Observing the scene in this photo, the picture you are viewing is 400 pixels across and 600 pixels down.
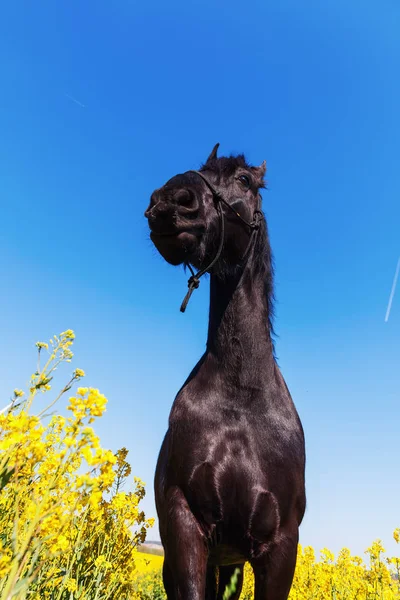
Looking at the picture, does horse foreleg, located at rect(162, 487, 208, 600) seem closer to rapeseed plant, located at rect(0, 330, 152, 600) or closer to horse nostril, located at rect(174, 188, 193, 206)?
rapeseed plant, located at rect(0, 330, 152, 600)

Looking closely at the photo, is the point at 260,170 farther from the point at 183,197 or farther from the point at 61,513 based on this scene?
the point at 61,513

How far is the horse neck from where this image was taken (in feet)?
10.4

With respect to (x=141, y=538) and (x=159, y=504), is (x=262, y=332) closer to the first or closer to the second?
(x=159, y=504)

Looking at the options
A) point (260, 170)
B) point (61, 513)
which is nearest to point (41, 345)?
point (61, 513)

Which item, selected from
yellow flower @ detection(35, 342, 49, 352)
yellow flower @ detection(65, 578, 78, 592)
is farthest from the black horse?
yellow flower @ detection(35, 342, 49, 352)

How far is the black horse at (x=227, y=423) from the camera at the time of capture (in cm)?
273

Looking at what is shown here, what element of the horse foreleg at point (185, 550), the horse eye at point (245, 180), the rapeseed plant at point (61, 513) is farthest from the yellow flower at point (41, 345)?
the horse eye at point (245, 180)

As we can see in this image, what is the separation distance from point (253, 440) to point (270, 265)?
1374 mm

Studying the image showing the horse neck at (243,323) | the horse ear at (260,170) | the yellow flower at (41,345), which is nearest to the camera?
the yellow flower at (41,345)

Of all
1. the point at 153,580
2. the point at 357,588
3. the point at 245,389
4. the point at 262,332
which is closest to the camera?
the point at 245,389

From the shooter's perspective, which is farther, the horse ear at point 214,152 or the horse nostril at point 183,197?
the horse ear at point 214,152

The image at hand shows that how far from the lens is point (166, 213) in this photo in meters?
2.90

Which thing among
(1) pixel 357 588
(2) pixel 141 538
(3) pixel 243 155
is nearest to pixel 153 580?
(1) pixel 357 588

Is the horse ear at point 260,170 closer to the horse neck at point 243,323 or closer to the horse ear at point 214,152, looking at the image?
the horse ear at point 214,152
